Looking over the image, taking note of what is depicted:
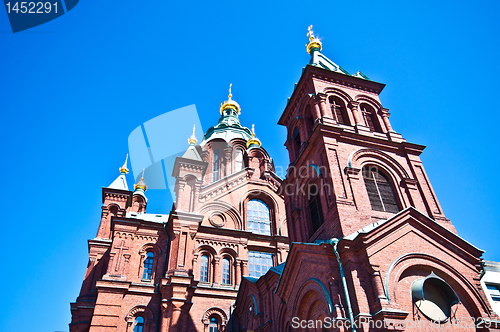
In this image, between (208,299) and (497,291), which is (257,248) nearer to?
(208,299)

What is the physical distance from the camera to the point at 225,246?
20.4 meters

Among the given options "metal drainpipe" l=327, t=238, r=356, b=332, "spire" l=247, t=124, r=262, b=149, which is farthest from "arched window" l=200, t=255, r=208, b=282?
"metal drainpipe" l=327, t=238, r=356, b=332

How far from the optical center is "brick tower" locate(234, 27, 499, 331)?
996cm

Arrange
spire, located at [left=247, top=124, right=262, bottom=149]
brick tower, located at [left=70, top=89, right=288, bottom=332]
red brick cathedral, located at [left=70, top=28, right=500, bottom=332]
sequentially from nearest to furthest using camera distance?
red brick cathedral, located at [left=70, top=28, right=500, bottom=332] < brick tower, located at [left=70, top=89, right=288, bottom=332] < spire, located at [left=247, top=124, right=262, bottom=149]

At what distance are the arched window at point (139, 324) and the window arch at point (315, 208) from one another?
977 cm

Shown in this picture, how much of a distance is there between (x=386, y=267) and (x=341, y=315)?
1.96 meters

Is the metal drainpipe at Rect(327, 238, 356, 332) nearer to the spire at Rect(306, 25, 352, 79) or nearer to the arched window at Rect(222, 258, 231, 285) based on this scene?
the spire at Rect(306, 25, 352, 79)

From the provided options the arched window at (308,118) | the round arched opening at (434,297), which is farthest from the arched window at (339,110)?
the round arched opening at (434,297)

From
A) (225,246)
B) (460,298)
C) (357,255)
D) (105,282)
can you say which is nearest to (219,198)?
(225,246)

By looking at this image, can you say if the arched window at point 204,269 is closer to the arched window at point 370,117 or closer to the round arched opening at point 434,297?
the arched window at point 370,117

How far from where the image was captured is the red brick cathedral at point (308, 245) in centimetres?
1024

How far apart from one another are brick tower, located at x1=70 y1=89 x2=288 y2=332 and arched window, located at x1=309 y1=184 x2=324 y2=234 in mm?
7090

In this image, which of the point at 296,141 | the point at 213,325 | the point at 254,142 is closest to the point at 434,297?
the point at 296,141

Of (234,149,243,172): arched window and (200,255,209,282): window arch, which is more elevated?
(234,149,243,172): arched window
